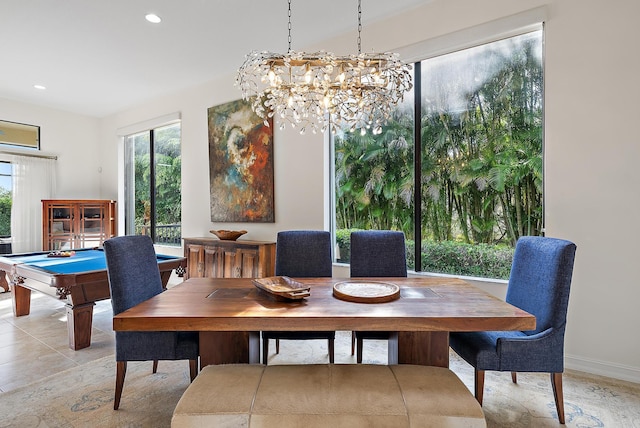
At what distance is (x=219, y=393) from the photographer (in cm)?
144

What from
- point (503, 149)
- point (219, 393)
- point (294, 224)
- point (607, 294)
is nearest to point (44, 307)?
point (294, 224)

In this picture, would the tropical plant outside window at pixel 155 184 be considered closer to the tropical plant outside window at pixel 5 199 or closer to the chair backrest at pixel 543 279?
the tropical plant outside window at pixel 5 199

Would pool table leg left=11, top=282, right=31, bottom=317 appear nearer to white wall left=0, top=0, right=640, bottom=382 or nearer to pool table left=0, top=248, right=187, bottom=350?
pool table left=0, top=248, right=187, bottom=350

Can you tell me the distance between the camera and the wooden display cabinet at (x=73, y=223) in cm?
561

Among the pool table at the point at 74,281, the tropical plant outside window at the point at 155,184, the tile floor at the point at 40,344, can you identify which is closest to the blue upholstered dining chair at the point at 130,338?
the tile floor at the point at 40,344

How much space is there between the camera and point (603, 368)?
8.14 ft

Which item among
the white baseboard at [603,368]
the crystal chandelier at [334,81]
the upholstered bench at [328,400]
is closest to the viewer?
the upholstered bench at [328,400]

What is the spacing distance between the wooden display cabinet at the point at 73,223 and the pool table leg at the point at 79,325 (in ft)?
10.9

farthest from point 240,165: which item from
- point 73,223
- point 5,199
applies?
point 5,199

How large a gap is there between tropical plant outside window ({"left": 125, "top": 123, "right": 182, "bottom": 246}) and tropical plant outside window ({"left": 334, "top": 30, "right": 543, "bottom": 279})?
3256 mm

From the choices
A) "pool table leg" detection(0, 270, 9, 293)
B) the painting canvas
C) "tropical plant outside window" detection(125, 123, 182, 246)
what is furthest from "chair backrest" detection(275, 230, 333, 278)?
"pool table leg" detection(0, 270, 9, 293)

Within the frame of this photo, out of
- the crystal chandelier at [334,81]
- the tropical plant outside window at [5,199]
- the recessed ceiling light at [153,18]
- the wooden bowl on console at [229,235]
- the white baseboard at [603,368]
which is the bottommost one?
the white baseboard at [603,368]

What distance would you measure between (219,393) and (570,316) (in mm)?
2561

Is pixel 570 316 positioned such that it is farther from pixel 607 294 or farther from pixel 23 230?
pixel 23 230
